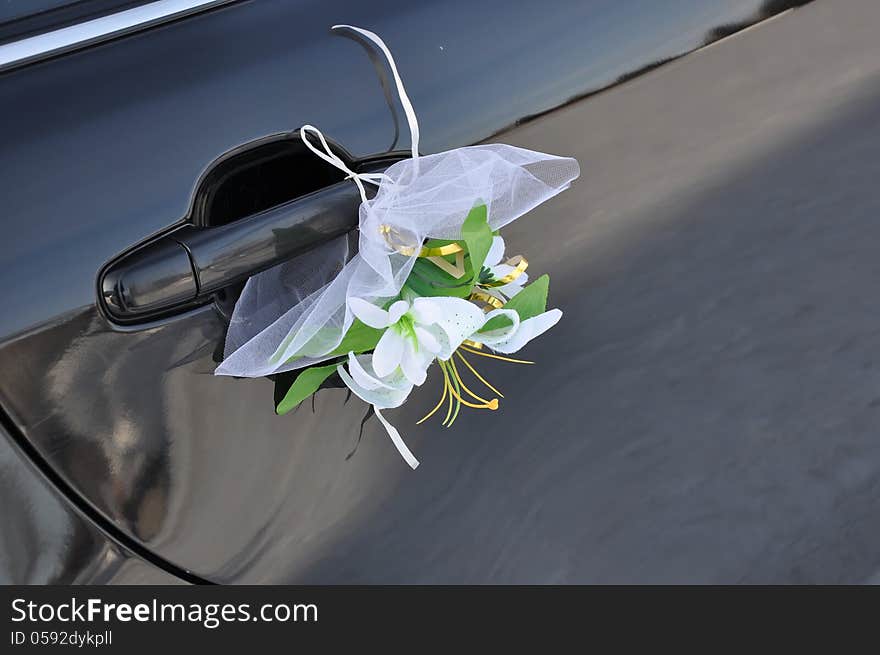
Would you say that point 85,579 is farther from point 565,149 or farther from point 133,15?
point 565,149

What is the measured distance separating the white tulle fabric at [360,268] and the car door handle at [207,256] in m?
0.03

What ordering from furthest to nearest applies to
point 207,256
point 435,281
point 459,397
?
point 459,397 → point 435,281 → point 207,256

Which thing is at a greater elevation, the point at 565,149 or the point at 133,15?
the point at 133,15

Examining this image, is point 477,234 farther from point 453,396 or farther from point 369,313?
point 453,396

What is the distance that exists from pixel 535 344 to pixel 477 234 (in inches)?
11.0

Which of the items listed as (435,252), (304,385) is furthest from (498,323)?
(304,385)

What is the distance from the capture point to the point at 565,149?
1.19 meters

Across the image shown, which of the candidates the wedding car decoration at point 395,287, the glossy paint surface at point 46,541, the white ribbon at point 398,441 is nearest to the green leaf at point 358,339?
the wedding car decoration at point 395,287

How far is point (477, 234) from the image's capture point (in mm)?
1034

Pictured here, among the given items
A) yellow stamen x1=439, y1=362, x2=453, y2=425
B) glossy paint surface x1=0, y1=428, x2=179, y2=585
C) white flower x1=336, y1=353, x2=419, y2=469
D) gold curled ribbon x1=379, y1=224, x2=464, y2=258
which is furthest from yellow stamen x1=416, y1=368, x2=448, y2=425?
glossy paint surface x1=0, y1=428, x2=179, y2=585

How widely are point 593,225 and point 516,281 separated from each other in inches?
6.7

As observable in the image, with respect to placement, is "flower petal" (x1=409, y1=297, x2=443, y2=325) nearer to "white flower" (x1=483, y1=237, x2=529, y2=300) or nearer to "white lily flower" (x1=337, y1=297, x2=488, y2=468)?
"white lily flower" (x1=337, y1=297, x2=488, y2=468)

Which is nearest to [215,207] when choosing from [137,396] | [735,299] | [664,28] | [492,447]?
[137,396]

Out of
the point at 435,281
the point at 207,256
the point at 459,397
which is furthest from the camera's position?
→ the point at 459,397
